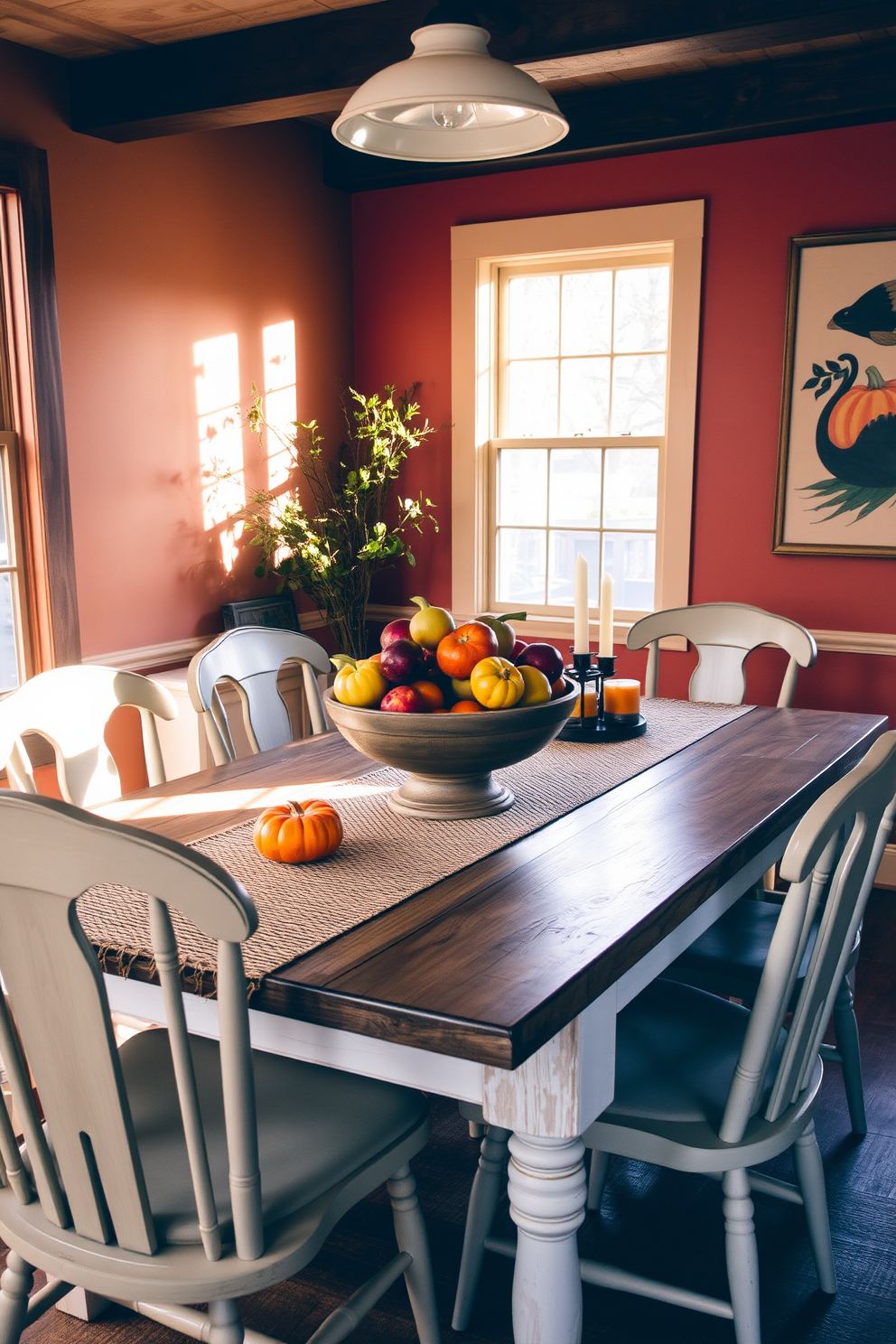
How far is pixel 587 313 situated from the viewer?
4137mm

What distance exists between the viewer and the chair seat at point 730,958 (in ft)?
6.84

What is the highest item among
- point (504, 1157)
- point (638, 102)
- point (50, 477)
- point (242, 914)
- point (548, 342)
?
point (638, 102)

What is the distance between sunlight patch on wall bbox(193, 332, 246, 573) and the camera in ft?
12.5

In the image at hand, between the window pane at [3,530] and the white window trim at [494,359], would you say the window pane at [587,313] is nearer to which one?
the white window trim at [494,359]

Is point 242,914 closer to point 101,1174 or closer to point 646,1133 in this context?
point 101,1174

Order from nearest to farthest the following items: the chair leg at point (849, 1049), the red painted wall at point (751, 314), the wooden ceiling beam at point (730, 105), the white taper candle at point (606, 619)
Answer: the chair leg at point (849, 1049) → the white taper candle at point (606, 619) → the wooden ceiling beam at point (730, 105) → the red painted wall at point (751, 314)

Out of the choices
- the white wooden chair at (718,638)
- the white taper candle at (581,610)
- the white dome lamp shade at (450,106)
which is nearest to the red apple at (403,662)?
the white taper candle at (581,610)

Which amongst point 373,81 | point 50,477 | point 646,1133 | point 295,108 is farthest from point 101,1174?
point 295,108

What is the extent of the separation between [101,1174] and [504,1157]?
2.67ft

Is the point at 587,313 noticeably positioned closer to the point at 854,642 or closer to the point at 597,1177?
the point at 854,642

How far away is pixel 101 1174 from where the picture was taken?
48.4 inches

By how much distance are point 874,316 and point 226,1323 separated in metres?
3.37

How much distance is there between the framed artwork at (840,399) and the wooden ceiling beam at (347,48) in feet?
3.60

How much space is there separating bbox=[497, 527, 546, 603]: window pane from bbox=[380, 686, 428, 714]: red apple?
264 cm
